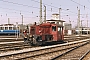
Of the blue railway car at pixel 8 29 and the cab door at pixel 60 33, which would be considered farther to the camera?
the blue railway car at pixel 8 29

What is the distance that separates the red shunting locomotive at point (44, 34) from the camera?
72.4ft

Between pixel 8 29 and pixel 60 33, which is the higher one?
pixel 8 29

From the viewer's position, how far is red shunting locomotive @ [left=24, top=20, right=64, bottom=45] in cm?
2206

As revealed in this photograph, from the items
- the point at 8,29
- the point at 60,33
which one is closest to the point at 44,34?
the point at 60,33

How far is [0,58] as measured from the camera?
39.2ft

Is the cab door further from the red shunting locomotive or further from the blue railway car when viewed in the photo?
the blue railway car

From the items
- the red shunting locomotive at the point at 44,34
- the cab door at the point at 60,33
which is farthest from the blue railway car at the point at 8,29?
the red shunting locomotive at the point at 44,34

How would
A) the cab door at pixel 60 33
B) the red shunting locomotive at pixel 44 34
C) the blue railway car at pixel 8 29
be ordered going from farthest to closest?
the blue railway car at pixel 8 29 → the cab door at pixel 60 33 → the red shunting locomotive at pixel 44 34

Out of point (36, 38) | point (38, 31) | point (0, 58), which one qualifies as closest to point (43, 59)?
point (0, 58)

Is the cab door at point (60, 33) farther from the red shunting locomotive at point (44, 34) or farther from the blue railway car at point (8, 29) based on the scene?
the blue railway car at point (8, 29)

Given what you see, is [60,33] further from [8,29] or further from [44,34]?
[8,29]

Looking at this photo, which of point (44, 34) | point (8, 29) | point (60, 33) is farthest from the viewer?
point (8, 29)

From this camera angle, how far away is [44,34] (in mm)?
22938

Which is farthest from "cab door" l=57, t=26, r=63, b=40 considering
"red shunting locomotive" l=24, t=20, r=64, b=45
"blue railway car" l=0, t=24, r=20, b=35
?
"blue railway car" l=0, t=24, r=20, b=35
